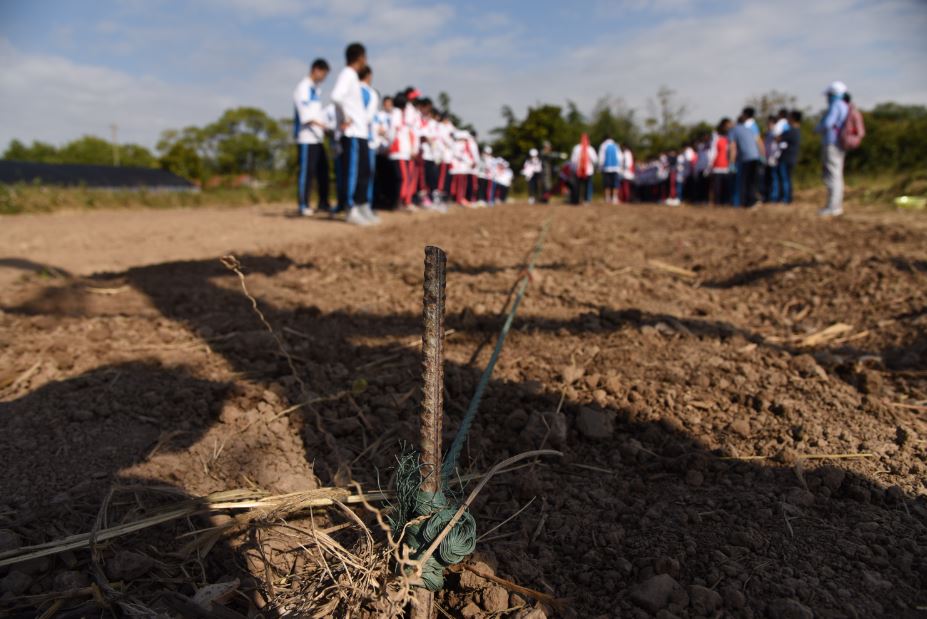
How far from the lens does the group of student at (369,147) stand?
7.77 m

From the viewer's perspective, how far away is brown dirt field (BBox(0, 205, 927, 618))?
4.82 ft

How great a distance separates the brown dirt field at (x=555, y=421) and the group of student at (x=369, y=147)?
152 inches

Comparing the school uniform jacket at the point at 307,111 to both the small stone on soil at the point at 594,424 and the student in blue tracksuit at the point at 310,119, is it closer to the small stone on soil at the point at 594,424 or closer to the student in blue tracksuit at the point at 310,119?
the student in blue tracksuit at the point at 310,119

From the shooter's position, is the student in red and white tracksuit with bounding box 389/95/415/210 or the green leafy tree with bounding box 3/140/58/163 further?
the green leafy tree with bounding box 3/140/58/163

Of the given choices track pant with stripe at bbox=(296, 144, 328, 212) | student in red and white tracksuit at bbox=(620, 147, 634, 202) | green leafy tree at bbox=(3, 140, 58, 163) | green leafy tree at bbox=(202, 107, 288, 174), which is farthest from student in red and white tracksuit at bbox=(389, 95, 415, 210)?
green leafy tree at bbox=(3, 140, 58, 163)

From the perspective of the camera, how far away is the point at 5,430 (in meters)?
2.00

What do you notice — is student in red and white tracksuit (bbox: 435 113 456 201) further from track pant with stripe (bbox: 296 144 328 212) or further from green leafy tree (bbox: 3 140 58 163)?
green leafy tree (bbox: 3 140 58 163)

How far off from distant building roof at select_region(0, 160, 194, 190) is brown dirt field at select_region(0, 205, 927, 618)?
74.9 ft

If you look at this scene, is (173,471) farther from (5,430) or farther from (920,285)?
(920,285)

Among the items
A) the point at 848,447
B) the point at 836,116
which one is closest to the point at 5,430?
the point at 848,447

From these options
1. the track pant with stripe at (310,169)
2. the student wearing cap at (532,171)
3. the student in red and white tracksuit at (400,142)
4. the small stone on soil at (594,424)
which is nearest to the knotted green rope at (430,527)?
the small stone on soil at (594,424)

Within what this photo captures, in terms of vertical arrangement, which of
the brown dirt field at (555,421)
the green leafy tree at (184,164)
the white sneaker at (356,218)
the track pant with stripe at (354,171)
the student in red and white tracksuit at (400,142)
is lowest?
the brown dirt field at (555,421)

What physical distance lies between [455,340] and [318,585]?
5.98ft

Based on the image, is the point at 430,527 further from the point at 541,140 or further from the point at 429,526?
the point at 541,140
